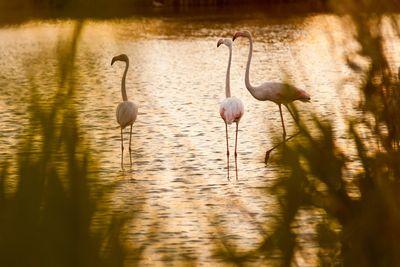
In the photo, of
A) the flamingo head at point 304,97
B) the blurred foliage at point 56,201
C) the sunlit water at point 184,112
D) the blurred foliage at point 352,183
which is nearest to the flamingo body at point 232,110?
the sunlit water at point 184,112

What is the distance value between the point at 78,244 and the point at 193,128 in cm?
894

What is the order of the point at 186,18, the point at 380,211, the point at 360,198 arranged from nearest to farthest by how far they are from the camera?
the point at 380,211 < the point at 360,198 < the point at 186,18

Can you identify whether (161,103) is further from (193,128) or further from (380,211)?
(380,211)

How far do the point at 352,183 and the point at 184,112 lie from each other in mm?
9686

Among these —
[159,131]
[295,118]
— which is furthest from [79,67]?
[159,131]

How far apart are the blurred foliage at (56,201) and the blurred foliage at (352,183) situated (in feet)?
0.49

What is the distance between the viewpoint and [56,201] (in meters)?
1.15

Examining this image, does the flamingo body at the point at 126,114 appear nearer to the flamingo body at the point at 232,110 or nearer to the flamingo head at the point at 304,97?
the flamingo body at the point at 232,110

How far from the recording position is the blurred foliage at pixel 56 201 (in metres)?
1.11

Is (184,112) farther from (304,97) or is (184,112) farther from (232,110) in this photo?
(304,97)

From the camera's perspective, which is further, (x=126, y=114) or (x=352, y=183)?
(x=126, y=114)

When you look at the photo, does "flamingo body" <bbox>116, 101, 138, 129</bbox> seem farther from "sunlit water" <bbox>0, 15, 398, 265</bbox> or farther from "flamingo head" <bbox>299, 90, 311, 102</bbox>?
"flamingo head" <bbox>299, 90, 311, 102</bbox>

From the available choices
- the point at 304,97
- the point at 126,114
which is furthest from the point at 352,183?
the point at 126,114

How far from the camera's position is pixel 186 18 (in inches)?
1143
